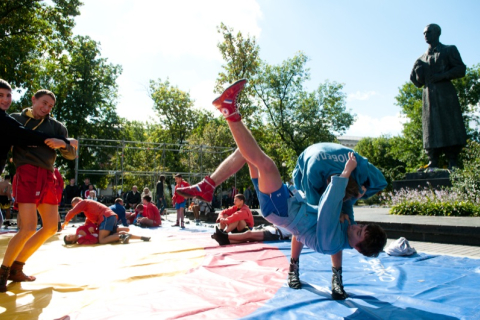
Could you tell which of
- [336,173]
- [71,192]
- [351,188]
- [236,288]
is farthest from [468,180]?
[71,192]

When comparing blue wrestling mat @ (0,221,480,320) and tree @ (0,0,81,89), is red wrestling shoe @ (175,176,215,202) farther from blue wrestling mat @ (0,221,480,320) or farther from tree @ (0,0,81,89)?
tree @ (0,0,81,89)

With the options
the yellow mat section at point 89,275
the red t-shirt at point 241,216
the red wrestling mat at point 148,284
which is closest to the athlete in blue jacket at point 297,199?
the red wrestling mat at point 148,284

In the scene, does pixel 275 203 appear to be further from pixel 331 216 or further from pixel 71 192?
pixel 71 192

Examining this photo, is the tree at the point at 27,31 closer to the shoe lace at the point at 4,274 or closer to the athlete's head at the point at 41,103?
the athlete's head at the point at 41,103

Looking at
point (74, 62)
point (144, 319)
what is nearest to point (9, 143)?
point (144, 319)

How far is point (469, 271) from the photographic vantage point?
388 cm

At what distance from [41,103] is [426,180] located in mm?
10400

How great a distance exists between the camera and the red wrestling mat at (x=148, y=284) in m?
2.71

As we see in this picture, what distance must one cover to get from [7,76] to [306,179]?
45.6ft

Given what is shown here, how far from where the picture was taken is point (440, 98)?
10.8 metres

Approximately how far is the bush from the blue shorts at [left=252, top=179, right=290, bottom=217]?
6.87 metres

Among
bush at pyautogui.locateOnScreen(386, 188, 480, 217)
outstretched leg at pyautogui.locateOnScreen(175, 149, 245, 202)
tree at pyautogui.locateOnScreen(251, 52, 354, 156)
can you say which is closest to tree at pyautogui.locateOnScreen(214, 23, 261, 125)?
tree at pyautogui.locateOnScreen(251, 52, 354, 156)

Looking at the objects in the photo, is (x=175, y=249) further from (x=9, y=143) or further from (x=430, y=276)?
(x=430, y=276)

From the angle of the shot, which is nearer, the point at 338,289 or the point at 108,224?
the point at 338,289
